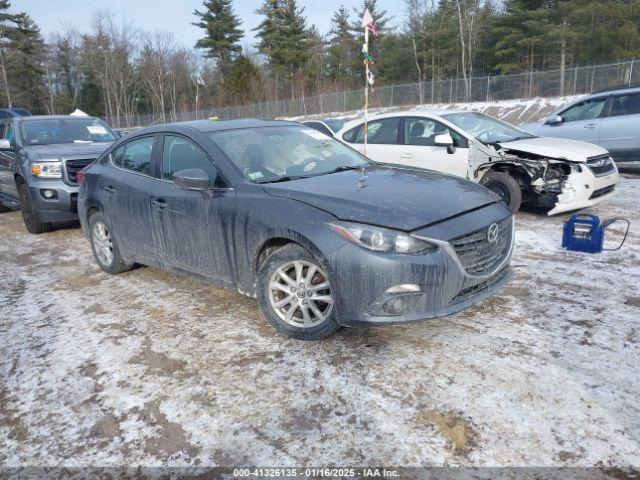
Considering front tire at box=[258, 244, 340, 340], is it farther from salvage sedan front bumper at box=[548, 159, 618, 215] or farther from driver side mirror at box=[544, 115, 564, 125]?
driver side mirror at box=[544, 115, 564, 125]

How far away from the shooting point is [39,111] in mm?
66125

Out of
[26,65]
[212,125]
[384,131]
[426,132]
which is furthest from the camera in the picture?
[26,65]

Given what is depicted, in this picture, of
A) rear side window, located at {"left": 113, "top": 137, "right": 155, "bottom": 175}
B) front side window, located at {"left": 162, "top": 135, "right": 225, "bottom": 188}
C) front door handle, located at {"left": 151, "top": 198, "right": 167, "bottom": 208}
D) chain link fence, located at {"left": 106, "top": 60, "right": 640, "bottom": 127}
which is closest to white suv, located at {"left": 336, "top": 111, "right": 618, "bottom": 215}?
front side window, located at {"left": 162, "top": 135, "right": 225, "bottom": 188}

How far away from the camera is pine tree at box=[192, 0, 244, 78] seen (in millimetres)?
60094

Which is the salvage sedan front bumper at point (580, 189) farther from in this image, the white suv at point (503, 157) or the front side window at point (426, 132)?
the front side window at point (426, 132)

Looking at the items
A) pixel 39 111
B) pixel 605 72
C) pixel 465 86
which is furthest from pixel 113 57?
pixel 605 72

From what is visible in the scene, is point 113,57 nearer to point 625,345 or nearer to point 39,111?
point 39,111

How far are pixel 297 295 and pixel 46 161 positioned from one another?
18.3 ft

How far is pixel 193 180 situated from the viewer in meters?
3.75

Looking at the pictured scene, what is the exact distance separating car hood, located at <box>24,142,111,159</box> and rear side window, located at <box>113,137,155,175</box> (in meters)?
2.67

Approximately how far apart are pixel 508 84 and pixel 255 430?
33.2m

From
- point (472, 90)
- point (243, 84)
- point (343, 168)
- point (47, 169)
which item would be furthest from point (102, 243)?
point (243, 84)

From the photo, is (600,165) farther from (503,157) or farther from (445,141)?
(445,141)

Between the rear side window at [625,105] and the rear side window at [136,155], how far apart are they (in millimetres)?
9158
